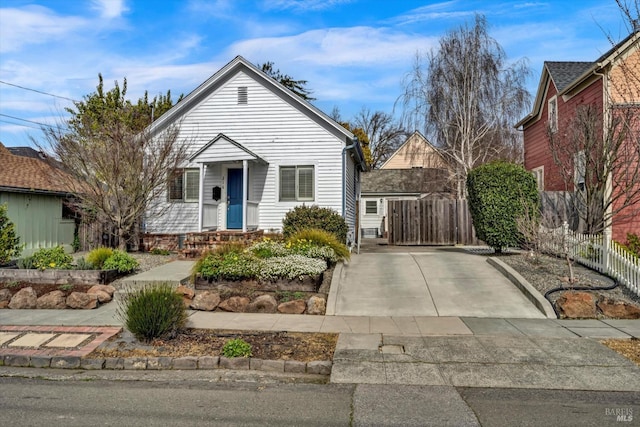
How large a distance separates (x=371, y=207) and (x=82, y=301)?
25.8 meters

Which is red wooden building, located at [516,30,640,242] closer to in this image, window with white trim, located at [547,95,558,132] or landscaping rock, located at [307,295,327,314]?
window with white trim, located at [547,95,558,132]

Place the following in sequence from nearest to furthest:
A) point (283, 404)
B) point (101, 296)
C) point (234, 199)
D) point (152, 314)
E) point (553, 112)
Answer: point (283, 404) → point (152, 314) → point (101, 296) → point (234, 199) → point (553, 112)

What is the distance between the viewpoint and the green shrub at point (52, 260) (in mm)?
10852

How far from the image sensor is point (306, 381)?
552 cm

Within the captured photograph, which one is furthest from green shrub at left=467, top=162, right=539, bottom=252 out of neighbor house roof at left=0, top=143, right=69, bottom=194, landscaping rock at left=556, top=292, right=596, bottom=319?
neighbor house roof at left=0, top=143, right=69, bottom=194

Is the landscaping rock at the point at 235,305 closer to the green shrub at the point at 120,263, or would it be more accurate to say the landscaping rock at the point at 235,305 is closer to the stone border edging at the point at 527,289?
the green shrub at the point at 120,263

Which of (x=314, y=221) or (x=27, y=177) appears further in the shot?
(x=27, y=177)

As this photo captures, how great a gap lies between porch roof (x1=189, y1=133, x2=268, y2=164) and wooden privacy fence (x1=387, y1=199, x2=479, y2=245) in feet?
25.6

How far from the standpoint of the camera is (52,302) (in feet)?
30.6

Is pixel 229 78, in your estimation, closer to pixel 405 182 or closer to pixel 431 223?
pixel 431 223

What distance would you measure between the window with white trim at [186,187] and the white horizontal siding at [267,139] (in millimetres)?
453

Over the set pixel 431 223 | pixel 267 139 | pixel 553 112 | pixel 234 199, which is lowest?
pixel 431 223

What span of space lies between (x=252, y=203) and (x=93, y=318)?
830cm

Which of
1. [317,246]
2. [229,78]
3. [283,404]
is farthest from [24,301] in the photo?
[229,78]
